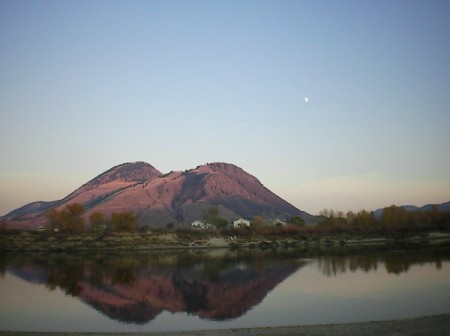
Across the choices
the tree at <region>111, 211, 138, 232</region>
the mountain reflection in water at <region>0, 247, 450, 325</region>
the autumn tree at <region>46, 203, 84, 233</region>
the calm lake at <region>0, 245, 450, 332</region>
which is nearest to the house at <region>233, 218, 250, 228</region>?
the tree at <region>111, 211, 138, 232</region>

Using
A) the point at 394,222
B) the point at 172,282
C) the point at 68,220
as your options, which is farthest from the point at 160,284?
the point at 394,222

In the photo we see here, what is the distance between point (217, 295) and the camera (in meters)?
25.0

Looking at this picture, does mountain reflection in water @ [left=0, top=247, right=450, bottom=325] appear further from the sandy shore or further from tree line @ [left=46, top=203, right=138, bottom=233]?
tree line @ [left=46, top=203, right=138, bottom=233]

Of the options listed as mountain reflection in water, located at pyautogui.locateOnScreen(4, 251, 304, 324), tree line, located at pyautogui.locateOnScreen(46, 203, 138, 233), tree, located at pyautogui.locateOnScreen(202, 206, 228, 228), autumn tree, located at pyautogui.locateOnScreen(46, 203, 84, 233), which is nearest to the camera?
mountain reflection in water, located at pyautogui.locateOnScreen(4, 251, 304, 324)

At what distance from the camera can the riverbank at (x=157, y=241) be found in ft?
204

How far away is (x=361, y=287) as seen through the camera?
2544 centimetres

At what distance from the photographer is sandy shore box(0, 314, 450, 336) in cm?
1363

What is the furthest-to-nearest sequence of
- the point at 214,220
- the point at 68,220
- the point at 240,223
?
the point at 214,220 → the point at 240,223 → the point at 68,220

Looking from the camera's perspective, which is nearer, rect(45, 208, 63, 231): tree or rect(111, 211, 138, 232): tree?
rect(45, 208, 63, 231): tree

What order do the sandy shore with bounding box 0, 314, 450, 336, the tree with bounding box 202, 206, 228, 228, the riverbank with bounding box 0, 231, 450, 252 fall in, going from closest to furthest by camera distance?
the sandy shore with bounding box 0, 314, 450, 336 → the riverbank with bounding box 0, 231, 450, 252 → the tree with bounding box 202, 206, 228, 228

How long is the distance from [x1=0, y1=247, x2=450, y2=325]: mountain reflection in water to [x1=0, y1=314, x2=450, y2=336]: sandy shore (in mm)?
3794

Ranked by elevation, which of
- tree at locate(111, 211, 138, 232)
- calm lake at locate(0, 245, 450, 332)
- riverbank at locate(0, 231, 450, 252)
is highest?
tree at locate(111, 211, 138, 232)

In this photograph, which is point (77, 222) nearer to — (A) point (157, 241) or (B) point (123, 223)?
(B) point (123, 223)

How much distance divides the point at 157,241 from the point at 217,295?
149ft
